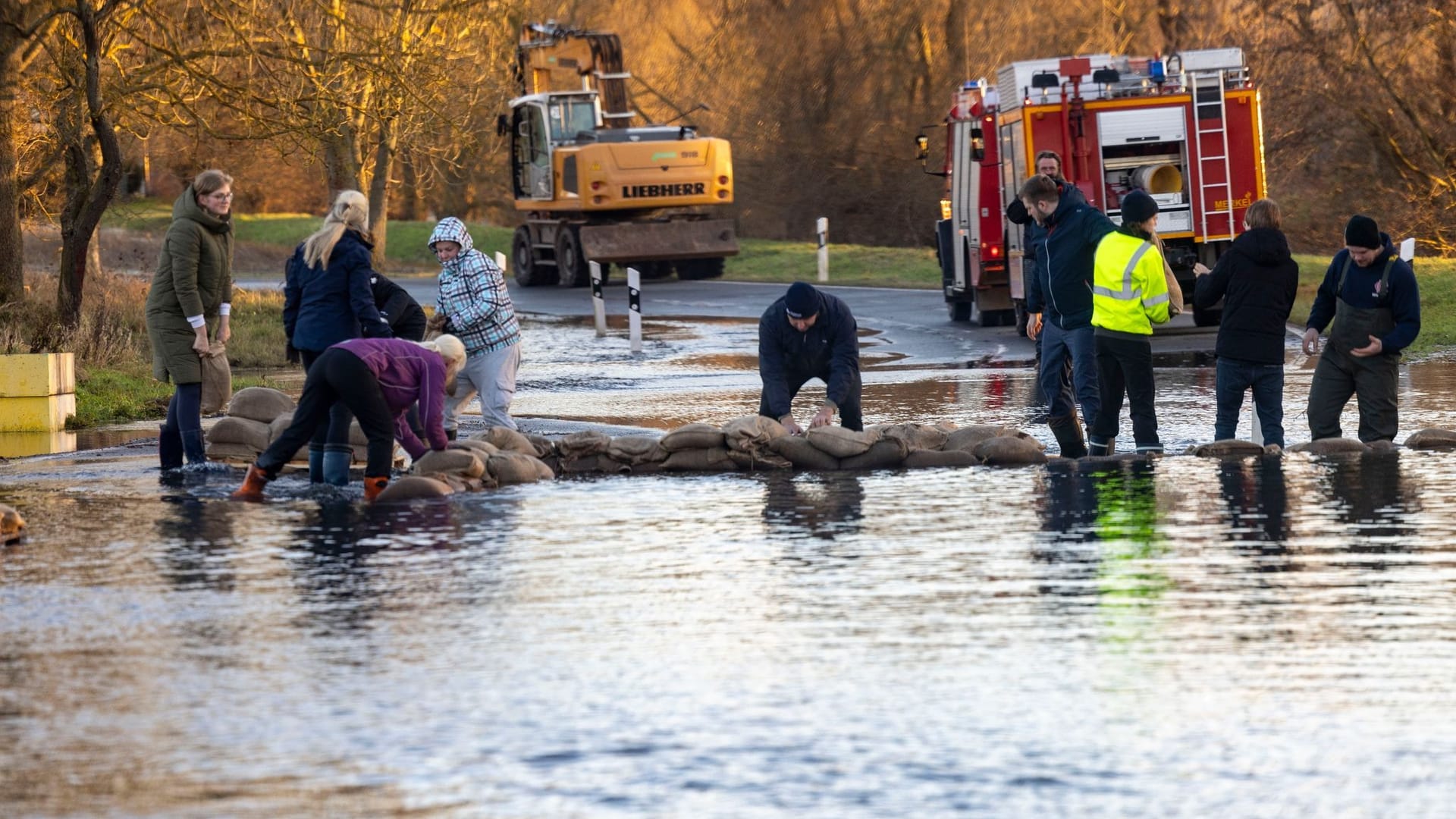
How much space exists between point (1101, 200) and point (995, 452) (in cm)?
1172

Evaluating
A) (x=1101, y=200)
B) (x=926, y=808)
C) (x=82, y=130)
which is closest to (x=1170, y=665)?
(x=926, y=808)

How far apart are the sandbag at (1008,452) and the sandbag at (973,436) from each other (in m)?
0.05

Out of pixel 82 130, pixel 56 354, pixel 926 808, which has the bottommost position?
pixel 926 808

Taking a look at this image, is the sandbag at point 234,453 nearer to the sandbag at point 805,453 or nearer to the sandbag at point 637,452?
the sandbag at point 637,452

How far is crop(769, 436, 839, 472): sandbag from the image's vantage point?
12.4 metres

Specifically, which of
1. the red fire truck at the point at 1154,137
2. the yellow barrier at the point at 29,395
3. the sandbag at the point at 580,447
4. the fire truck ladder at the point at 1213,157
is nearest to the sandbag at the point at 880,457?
the sandbag at the point at 580,447

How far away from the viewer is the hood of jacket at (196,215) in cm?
1210

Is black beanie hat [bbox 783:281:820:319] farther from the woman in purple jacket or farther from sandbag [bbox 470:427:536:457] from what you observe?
A: the woman in purple jacket

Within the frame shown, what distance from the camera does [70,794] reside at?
557 cm

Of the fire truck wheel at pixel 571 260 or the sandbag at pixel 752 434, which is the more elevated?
the fire truck wheel at pixel 571 260

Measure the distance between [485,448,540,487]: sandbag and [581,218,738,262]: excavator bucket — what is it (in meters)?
25.6

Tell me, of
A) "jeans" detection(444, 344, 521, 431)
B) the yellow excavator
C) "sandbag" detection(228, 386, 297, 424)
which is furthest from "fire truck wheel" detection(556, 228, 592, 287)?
"jeans" detection(444, 344, 521, 431)

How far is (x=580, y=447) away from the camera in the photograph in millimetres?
12695

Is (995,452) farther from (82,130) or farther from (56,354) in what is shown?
(82,130)
